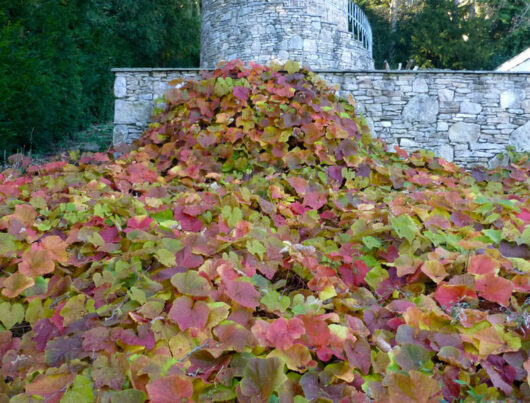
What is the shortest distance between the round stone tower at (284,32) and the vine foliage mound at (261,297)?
7.11m

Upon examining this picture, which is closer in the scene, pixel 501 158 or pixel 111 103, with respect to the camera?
pixel 501 158

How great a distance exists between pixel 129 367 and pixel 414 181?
234 cm

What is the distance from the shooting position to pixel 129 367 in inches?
38.4

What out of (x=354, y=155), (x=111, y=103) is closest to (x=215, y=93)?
(x=354, y=155)

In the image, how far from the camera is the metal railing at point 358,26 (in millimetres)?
10078

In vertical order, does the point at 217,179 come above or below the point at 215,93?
below

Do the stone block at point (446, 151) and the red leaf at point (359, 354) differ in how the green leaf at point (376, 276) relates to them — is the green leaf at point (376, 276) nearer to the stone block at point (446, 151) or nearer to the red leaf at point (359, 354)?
the red leaf at point (359, 354)

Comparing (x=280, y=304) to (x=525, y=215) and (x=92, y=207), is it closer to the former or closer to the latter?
(x=92, y=207)

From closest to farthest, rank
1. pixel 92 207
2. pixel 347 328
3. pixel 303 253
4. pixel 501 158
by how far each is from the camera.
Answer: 1. pixel 347 328
2. pixel 303 253
3. pixel 92 207
4. pixel 501 158

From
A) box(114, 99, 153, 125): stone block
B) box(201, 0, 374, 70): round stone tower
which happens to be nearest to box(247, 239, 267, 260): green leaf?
box(114, 99, 153, 125): stone block

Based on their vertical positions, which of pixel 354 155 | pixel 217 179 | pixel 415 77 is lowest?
pixel 217 179

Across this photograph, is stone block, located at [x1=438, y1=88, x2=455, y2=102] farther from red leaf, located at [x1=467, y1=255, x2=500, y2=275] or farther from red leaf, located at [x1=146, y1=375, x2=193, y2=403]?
red leaf, located at [x1=146, y1=375, x2=193, y2=403]

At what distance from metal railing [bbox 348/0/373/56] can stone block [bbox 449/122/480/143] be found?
5964mm

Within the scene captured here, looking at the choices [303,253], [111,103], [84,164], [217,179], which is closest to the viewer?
[303,253]
